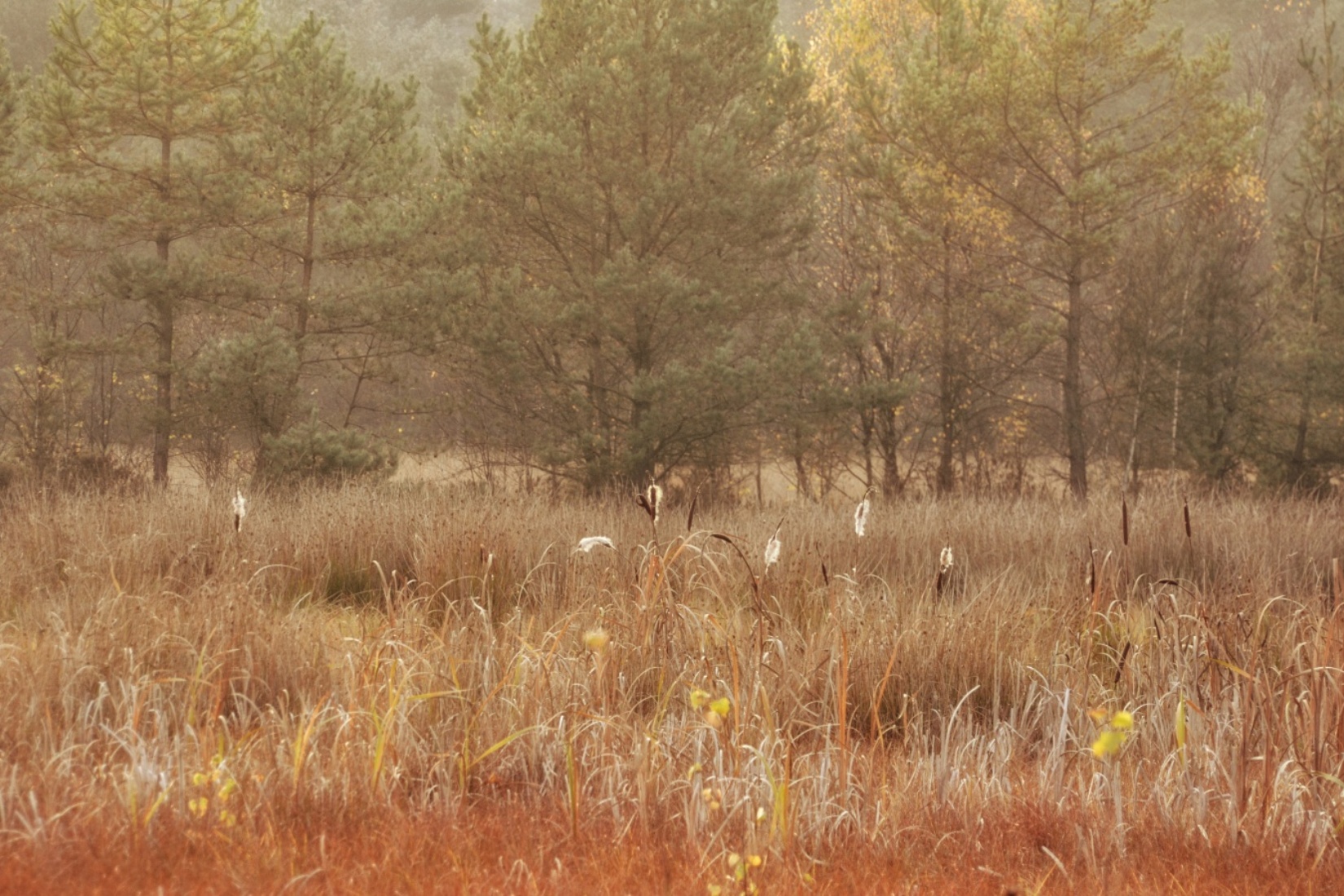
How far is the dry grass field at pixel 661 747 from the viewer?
2.59 metres

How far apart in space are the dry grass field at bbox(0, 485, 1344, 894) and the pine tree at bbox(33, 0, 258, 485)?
335 inches

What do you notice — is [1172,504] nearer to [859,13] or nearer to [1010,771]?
[1010,771]

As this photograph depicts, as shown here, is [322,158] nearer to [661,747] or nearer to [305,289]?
[305,289]

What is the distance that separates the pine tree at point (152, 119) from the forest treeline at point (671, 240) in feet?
0.19

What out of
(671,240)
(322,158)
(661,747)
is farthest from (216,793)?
(322,158)

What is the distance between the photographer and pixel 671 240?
13258 mm

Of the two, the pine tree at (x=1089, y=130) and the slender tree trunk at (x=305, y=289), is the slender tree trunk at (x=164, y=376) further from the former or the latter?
the pine tree at (x=1089, y=130)

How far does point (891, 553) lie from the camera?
331 inches

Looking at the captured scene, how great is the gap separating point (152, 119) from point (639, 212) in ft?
21.9

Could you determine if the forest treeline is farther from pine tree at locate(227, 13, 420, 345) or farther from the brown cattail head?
the brown cattail head

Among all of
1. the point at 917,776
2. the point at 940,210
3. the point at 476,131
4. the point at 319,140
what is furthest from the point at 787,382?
the point at 917,776

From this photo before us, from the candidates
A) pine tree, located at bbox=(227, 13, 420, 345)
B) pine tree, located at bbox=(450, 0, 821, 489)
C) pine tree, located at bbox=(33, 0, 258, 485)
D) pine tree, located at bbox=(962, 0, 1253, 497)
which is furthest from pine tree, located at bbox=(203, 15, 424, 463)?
pine tree, located at bbox=(962, 0, 1253, 497)

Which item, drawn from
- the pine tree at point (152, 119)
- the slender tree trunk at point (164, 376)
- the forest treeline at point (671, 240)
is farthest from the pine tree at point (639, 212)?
the slender tree trunk at point (164, 376)

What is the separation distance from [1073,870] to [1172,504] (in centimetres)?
760
